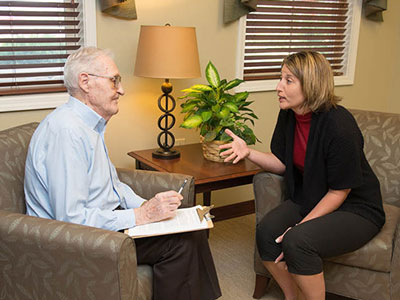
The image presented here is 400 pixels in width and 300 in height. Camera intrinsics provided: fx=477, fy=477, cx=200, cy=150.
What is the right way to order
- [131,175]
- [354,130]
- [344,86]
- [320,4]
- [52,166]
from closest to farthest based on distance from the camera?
[52,166] → [354,130] → [131,175] → [320,4] → [344,86]

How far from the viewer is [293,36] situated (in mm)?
3598

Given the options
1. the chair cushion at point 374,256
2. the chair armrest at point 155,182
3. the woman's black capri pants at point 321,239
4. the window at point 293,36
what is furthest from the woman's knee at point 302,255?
the window at point 293,36

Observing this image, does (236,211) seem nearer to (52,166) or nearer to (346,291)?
(346,291)

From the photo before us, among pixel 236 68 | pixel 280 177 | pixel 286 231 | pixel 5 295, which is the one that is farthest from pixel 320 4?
pixel 5 295

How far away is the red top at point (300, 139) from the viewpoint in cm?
216

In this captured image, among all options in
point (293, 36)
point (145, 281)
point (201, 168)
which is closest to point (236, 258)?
point (201, 168)

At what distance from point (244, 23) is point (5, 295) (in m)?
2.28

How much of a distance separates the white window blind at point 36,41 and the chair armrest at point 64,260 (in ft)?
3.79

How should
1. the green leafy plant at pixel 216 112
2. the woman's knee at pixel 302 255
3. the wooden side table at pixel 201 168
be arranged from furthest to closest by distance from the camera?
the green leafy plant at pixel 216 112, the wooden side table at pixel 201 168, the woman's knee at pixel 302 255

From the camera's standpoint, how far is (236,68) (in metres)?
3.30

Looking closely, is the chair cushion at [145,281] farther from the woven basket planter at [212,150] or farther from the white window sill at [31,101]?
the white window sill at [31,101]

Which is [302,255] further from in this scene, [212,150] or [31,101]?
[31,101]

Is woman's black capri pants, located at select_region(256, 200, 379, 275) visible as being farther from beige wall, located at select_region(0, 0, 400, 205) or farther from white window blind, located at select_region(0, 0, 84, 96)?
white window blind, located at select_region(0, 0, 84, 96)

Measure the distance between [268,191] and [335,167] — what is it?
15.9 inches
